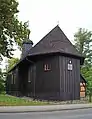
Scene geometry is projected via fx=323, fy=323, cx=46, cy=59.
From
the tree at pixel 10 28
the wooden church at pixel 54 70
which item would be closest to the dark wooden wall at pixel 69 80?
the wooden church at pixel 54 70

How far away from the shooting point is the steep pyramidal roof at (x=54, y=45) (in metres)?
35.2

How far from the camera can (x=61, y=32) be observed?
126ft

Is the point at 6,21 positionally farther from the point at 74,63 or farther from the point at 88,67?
the point at 88,67

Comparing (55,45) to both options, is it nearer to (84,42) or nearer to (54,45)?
(54,45)

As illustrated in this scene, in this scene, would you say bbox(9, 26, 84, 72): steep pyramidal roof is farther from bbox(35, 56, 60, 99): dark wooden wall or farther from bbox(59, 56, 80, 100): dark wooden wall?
bbox(35, 56, 60, 99): dark wooden wall

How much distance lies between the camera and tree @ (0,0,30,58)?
1142 inches

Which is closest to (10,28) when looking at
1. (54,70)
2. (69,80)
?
(54,70)

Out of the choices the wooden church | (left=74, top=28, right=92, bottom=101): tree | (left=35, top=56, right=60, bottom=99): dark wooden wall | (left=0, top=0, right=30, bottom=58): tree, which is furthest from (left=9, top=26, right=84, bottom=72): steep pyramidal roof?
(left=74, top=28, right=92, bottom=101): tree

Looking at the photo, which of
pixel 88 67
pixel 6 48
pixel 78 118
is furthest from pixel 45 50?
pixel 88 67

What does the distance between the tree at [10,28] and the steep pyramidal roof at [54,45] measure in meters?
4.21

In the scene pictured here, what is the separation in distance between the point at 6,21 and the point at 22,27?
2835 mm

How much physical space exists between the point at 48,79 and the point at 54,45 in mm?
3986

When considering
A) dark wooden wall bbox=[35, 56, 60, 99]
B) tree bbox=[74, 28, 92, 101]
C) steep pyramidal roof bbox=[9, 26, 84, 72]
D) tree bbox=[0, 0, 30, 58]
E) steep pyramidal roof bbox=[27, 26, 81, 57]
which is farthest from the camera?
tree bbox=[74, 28, 92, 101]

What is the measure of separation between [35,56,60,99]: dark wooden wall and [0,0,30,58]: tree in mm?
4219
